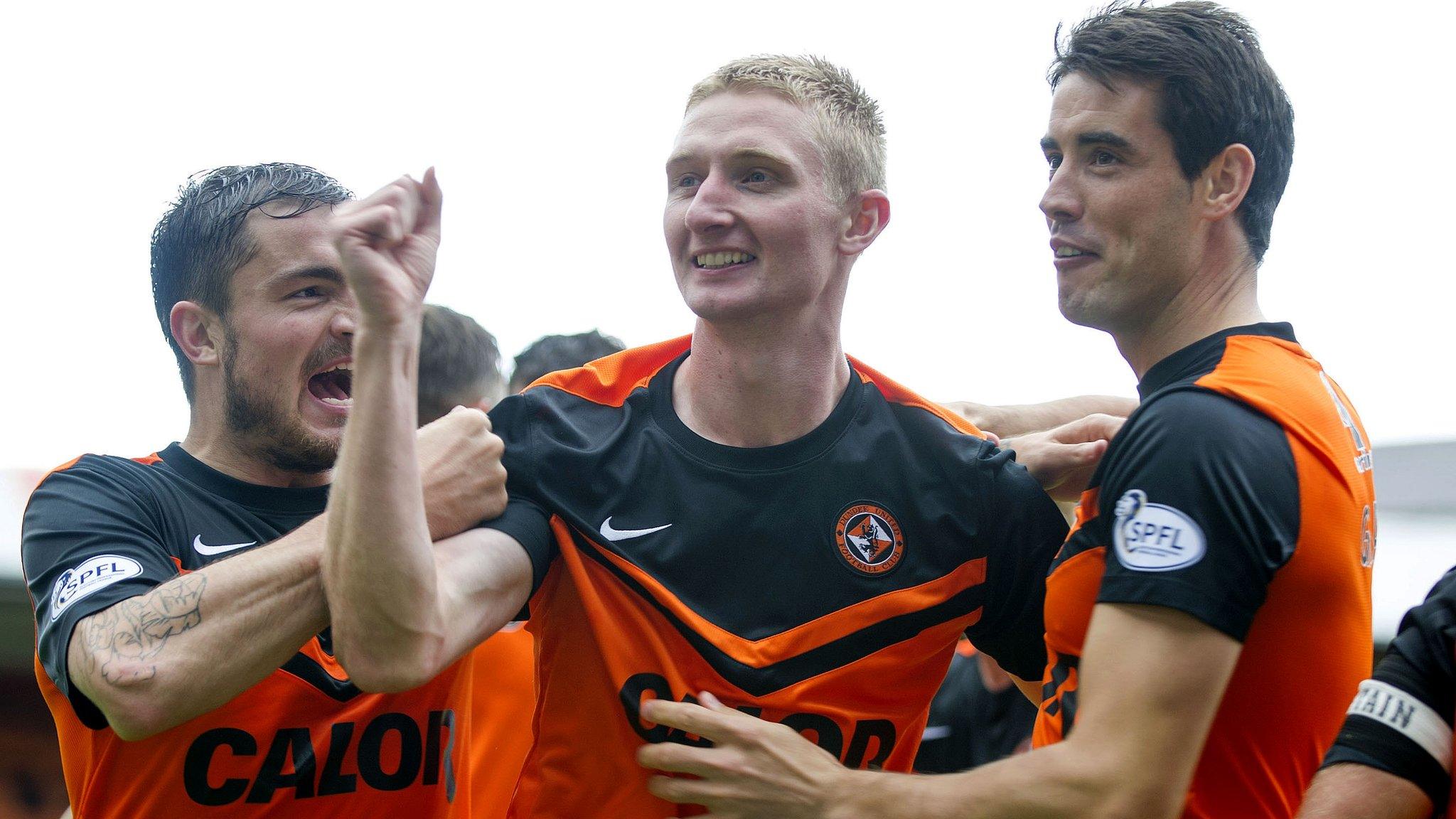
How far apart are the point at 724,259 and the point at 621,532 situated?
2.61ft

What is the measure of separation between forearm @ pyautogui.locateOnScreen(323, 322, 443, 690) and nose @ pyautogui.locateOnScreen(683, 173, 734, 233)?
96 centimetres

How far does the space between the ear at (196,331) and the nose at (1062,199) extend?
2.49 m

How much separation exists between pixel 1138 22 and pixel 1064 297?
739 mm

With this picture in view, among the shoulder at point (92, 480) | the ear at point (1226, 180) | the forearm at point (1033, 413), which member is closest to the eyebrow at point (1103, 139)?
the ear at point (1226, 180)

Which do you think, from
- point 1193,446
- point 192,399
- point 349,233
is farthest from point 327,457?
point 1193,446

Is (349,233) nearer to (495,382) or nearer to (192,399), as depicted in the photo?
(192,399)

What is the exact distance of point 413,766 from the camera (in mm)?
3355

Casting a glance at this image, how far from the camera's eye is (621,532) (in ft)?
10.6

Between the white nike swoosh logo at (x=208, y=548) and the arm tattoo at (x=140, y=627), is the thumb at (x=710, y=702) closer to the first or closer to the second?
the arm tattoo at (x=140, y=627)

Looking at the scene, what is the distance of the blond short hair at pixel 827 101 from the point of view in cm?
352

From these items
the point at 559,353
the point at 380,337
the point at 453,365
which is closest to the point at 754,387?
the point at 380,337

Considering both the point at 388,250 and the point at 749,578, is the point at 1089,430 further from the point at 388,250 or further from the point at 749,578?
the point at 388,250

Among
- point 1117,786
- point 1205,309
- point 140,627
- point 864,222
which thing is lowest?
point 1117,786

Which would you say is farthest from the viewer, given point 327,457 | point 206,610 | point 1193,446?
point 327,457
